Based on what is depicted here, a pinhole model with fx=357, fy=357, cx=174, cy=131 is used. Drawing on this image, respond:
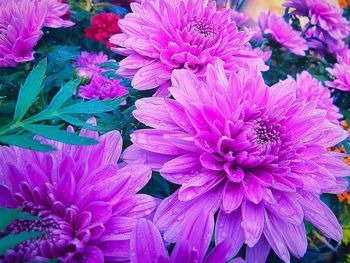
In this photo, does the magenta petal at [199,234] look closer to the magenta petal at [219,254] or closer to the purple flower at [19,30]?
the magenta petal at [219,254]

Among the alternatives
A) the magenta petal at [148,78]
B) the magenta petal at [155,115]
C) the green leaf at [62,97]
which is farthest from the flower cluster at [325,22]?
the green leaf at [62,97]

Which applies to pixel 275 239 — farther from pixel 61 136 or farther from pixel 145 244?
pixel 61 136

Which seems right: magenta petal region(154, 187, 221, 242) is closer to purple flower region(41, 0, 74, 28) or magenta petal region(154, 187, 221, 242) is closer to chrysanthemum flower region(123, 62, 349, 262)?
chrysanthemum flower region(123, 62, 349, 262)

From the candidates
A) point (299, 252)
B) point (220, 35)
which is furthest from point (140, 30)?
point (299, 252)

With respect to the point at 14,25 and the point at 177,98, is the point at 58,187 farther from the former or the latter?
the point at 14,25

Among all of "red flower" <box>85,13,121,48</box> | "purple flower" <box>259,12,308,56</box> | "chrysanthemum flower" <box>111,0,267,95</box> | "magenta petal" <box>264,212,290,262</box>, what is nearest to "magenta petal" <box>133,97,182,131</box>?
"chrysanthemum flower" <box>111,0,267,95</box>

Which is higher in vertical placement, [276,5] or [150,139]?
[150,139]
